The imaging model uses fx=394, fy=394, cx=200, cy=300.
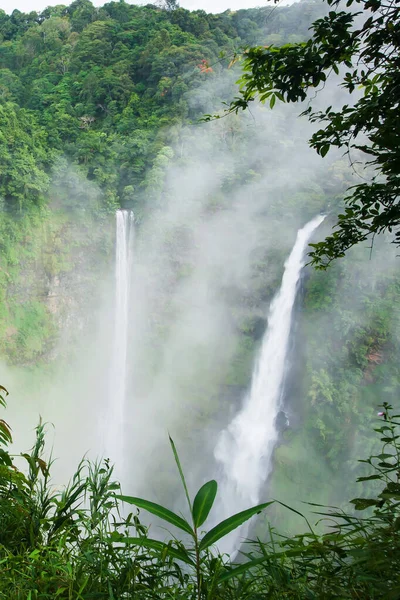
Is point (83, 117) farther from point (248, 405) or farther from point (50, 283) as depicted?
point (248, 405)

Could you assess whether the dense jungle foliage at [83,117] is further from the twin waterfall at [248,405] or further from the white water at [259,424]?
the white water at [259,424]

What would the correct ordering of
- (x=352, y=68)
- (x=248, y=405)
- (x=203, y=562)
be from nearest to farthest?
(x=203, y=562)
(x=352, y=68)
(x=248, y=405)

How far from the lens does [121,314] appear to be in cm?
1381

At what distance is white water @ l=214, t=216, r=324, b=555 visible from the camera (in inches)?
406

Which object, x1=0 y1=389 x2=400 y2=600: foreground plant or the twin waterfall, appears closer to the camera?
x1=0 y1=389 x2=400 y2=600: foreground plant

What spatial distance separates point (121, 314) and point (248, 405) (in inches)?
213

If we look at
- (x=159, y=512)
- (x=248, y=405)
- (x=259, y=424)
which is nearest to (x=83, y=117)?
(x=248, y=405)

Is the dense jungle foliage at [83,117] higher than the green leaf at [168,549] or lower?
higher

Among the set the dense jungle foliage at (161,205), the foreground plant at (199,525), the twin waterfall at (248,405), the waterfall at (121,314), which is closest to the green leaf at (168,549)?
the foreground plant at (199,525)

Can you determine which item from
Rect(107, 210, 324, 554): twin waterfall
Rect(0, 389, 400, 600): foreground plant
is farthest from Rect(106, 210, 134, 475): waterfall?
Rect(0, 389, 400, 600): foreground plant

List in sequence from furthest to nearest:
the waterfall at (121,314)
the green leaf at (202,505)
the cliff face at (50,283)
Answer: the waterfall at (121,314), the cliff face at (50,283), the green leaf at (202,505)

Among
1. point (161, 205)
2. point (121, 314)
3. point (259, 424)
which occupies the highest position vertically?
point (161, 205)

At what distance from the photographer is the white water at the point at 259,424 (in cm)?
1032

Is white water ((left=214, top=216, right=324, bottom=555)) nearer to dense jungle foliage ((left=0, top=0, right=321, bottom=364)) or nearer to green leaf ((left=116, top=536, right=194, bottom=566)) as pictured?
dense jungle foliage ((left=0, top=0, right=321, bottom=364))
